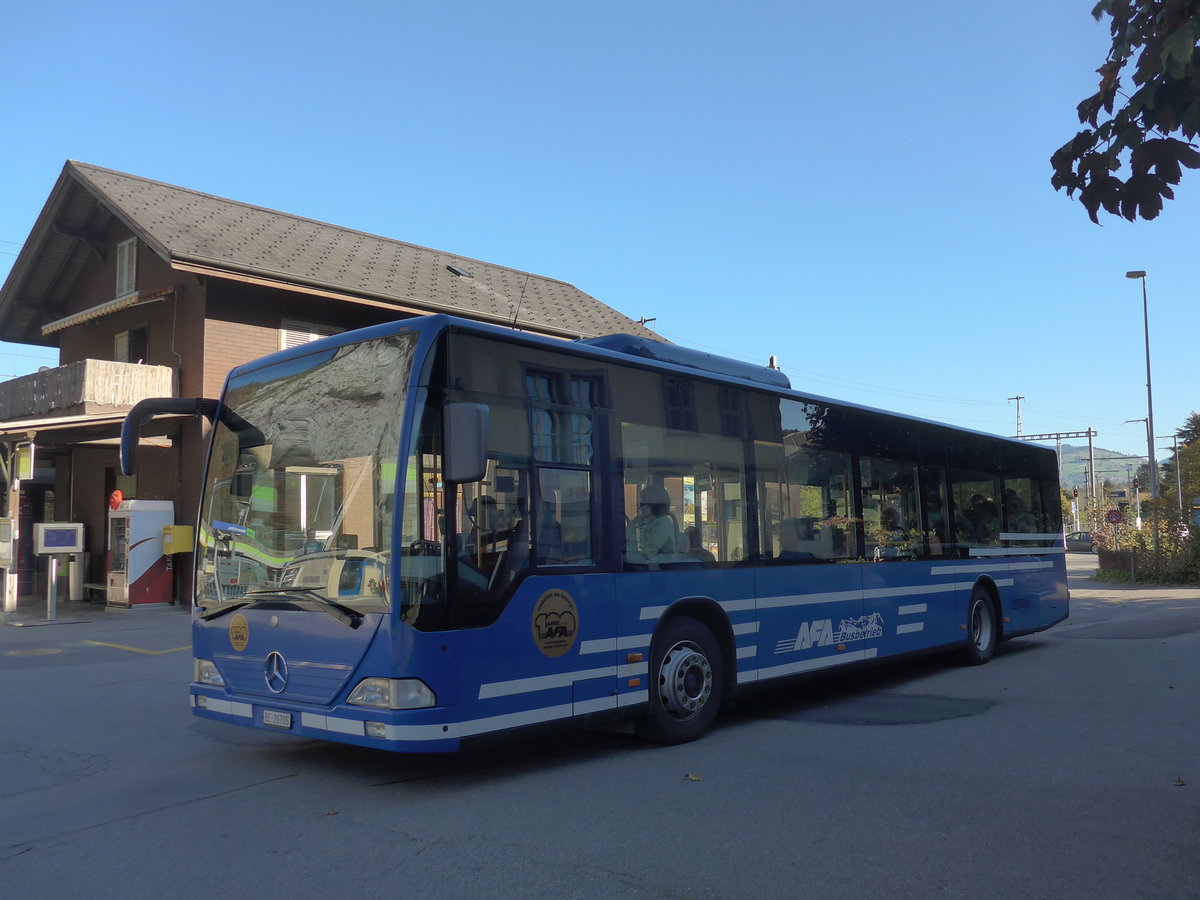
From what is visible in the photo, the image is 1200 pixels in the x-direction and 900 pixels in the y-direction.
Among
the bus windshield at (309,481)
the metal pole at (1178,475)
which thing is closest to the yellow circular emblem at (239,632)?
the bus windshield at (309,481)

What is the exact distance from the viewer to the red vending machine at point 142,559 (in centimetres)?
2002

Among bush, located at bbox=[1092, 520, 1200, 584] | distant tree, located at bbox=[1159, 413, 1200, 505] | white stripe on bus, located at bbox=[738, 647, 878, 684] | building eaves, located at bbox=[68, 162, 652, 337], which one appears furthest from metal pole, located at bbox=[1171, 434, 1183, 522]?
white stripe on bus, located at bbox=[738, 647, 878, 684]

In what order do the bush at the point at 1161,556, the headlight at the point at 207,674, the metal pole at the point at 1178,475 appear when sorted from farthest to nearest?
the metal pole at the point at 1178,475 → the bush at the point at 1161,556 → the headlight at the point at 207,674

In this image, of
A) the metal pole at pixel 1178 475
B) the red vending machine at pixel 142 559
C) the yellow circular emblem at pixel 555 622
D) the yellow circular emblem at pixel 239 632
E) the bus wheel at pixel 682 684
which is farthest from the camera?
the metal pole at pixel 1178 475

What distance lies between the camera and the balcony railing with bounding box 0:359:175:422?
68.3ft

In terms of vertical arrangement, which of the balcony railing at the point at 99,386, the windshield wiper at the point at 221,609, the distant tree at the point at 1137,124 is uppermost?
the balcony railing at the point at 99,386

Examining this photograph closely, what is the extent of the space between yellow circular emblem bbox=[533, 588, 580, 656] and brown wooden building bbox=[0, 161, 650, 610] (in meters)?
11.4

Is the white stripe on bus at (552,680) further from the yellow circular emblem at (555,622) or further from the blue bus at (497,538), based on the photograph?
the yellow circular emblem at (555,622)

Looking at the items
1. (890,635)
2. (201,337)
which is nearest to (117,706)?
(890,635)

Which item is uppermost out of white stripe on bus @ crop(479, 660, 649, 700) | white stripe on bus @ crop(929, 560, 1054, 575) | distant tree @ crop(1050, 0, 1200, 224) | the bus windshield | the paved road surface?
distant tree @ crop(1050, 0, 1200, 224)

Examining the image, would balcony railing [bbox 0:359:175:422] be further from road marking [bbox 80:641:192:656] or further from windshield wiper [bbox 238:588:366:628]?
windshield wiper [bbox 238:588:366:628]

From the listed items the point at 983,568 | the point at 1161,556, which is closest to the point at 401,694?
the point at 983,568

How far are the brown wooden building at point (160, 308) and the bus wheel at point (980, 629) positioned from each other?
909cm

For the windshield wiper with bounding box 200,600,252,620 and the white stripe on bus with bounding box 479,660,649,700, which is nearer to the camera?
the white stripe on bus with bounding box 479,660,649,700
